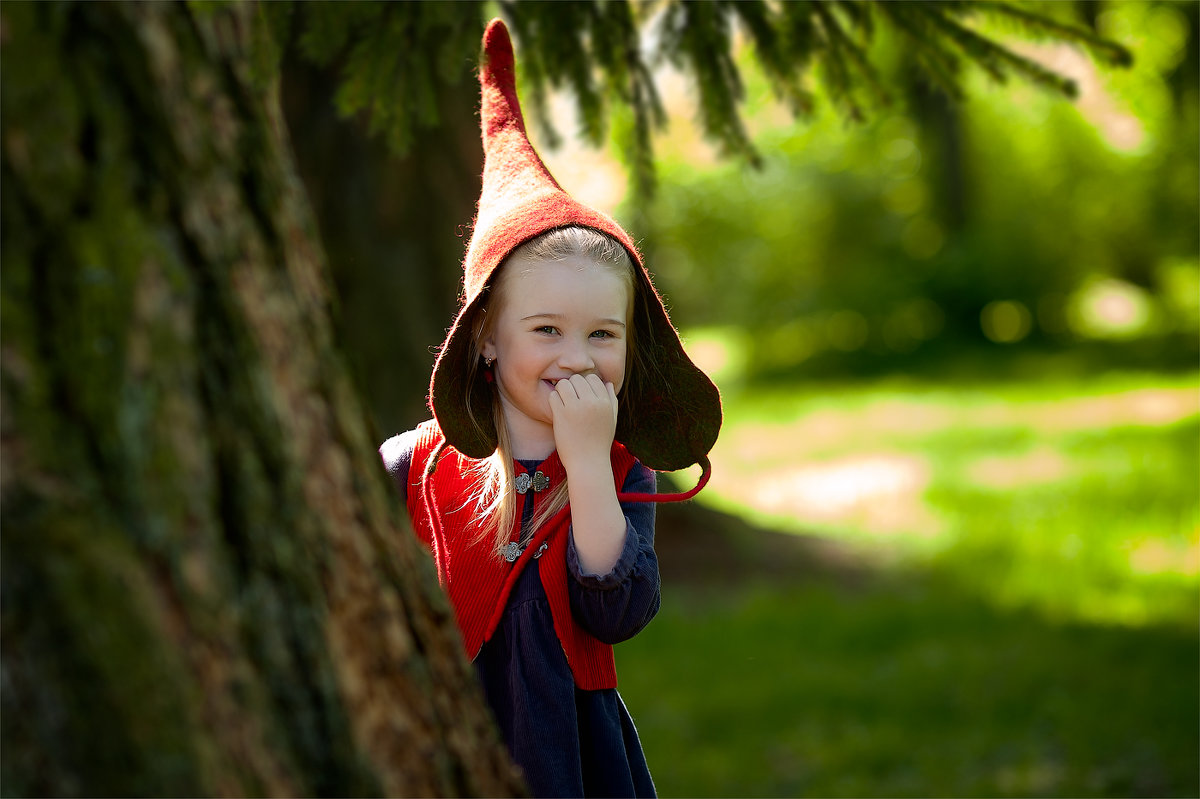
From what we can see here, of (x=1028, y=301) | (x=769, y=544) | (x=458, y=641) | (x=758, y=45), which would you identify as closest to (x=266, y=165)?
(x=458, y=641)

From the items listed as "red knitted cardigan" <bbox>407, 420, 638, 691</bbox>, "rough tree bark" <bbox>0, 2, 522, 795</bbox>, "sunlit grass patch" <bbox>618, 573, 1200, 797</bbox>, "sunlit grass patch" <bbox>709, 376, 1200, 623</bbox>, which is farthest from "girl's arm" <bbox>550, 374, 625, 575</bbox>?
"sunlit grass patch" <bbox>709, 376, 1200, 623</bbox>

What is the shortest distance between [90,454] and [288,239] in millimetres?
371

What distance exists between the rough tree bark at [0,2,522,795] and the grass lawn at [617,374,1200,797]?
124 inches

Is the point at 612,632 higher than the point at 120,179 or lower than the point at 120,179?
lower

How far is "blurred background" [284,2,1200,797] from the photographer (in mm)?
4578

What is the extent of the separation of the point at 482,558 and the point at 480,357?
375mm

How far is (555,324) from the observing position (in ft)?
6.42

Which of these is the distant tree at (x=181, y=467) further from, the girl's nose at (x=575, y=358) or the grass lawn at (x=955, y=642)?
the grass lawn at (x=955, y=642)

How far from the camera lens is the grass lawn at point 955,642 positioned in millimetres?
4352

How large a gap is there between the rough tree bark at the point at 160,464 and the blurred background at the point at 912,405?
24 centimetres

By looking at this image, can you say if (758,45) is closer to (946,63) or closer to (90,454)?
(946,63)

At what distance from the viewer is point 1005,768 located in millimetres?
4316

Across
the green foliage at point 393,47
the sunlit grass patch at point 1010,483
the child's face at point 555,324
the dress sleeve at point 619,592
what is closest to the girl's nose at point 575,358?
the child's face at point 555,324

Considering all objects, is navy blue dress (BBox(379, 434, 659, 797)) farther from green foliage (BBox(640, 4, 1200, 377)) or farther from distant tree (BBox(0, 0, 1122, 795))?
green foliage (BBox(640, 4, 1200, 377))
